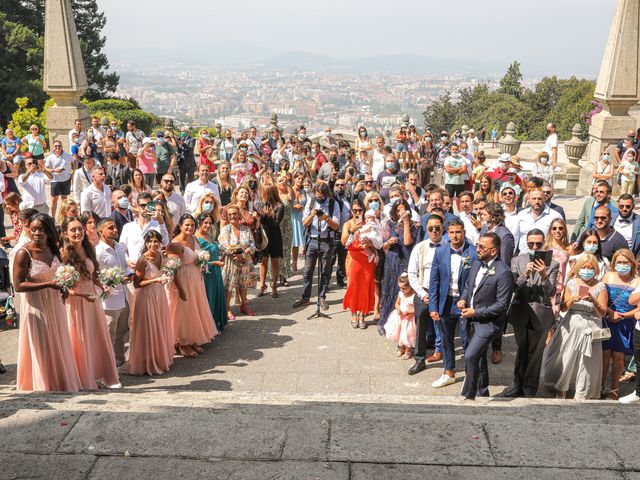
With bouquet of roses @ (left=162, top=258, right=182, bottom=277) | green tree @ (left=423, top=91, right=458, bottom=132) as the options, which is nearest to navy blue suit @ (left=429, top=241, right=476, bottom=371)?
bouquet of roses @ (left=162, top=258, right=182, bottom=277)

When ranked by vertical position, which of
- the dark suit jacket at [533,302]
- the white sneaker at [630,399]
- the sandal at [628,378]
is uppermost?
the dark suit jacket at [533,302]

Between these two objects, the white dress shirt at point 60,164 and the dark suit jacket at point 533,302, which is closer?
the dark suit jacket at point 533,302

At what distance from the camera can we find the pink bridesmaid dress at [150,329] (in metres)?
7.28

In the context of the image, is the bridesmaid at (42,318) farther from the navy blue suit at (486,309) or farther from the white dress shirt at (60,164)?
the white dress shirt at (60,164)

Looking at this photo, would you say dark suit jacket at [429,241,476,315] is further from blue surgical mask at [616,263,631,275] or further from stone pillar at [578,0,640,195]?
stone pillar at [578,0,640,195]

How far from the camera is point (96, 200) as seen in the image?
1025cm

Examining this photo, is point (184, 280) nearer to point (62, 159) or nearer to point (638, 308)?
point (638, 308)

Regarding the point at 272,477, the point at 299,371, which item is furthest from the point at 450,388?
the point at 272,477

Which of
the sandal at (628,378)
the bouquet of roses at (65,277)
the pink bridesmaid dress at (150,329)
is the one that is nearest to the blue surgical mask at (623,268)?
the sandal at (628,378)

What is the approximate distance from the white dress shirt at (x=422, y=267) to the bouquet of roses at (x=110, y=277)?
123 inches

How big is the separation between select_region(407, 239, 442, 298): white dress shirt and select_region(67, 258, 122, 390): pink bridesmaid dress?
10.9 ft

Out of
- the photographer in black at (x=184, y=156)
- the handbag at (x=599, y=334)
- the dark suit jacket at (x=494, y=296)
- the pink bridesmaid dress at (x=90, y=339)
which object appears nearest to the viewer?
the dark suit jacket at (x=494, y=296)

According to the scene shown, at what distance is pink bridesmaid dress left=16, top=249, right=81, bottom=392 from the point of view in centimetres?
622

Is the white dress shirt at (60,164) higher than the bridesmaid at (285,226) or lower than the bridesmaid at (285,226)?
higher
